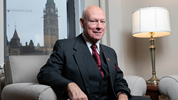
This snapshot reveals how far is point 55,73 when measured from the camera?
1.24 meters

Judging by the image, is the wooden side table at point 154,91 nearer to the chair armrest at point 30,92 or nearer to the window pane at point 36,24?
the chair armrest at point 30,92

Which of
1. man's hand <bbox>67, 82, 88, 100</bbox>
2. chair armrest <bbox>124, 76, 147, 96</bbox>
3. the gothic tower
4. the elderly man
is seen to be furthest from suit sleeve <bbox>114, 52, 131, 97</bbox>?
the gothic tower

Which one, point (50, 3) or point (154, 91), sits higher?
point (50, 3)

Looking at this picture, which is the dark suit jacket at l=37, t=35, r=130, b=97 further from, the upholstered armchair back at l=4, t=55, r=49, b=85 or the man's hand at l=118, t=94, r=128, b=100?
the upholstered armchair back at l=4, t=55, r=49, b=85

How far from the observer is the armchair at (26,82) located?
3.60ft

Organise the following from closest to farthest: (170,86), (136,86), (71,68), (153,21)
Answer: (71,68)
(170,86)
(136,86)
(153,21)

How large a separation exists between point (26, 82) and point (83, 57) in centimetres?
54

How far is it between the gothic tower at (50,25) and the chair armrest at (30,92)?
128cm

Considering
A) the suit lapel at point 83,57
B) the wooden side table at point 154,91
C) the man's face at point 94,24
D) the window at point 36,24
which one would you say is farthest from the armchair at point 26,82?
the window at point 36,24

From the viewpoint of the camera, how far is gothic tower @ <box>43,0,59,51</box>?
255 centimetres

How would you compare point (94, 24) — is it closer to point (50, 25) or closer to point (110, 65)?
point (110, 65)

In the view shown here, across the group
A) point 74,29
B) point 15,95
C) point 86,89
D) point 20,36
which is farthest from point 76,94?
point 74,29

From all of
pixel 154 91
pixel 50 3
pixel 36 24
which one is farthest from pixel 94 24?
pixel 50 3

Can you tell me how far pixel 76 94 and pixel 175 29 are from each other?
75.3 inches
